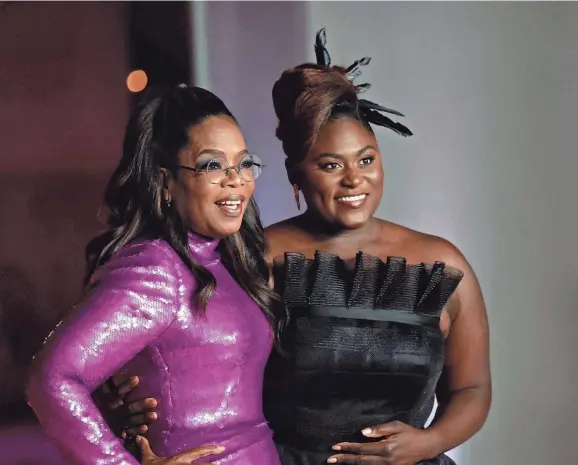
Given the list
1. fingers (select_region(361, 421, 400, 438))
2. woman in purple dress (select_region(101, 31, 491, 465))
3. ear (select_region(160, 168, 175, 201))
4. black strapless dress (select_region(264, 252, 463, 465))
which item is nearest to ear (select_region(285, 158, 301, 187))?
woman in purple dress (select_region(101, 31, 491, 465))

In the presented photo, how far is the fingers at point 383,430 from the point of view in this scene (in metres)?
0.95

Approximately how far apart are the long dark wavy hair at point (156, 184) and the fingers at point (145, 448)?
0.17 meters

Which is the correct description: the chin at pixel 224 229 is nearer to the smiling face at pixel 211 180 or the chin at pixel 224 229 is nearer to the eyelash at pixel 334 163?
the smiling face at pixel 211 180

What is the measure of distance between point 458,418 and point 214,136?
0.51 m

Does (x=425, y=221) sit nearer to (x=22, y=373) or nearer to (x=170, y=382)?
(x=170, y=382)

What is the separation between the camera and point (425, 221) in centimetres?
115

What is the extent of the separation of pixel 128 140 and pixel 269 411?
1.27 ft

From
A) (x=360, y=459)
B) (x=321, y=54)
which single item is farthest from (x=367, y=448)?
(x=321, y=54)

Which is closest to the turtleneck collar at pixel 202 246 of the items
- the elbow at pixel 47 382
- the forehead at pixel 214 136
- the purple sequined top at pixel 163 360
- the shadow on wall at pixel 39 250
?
the purple sequined top at pixel 163 360

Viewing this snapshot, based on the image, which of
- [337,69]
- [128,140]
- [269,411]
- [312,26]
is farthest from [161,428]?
[312,26]

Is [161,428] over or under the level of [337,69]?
under

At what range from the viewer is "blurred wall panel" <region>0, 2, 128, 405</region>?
3.66 ft

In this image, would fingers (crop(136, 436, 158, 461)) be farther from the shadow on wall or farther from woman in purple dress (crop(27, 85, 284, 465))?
the shadow on wall

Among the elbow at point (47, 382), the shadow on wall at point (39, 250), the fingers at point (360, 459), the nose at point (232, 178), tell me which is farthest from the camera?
the shadow on wall at point (39, 250)
